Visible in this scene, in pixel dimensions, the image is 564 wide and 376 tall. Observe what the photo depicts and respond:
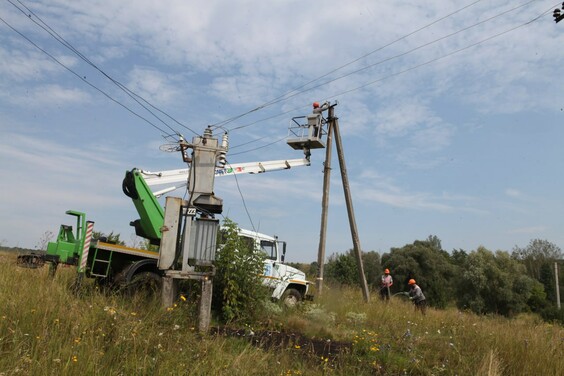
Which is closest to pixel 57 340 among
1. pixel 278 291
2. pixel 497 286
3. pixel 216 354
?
pixel 216 354

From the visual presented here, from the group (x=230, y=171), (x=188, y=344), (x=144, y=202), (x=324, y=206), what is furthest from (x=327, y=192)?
(x=188, y=344)

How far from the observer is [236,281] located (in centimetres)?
948

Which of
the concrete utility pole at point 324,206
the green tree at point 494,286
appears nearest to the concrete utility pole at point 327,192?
the concrete utility pole at point 324,206

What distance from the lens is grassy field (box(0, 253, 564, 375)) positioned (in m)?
4.62

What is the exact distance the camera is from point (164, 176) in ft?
A: 41.8

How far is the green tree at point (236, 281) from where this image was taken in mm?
9320

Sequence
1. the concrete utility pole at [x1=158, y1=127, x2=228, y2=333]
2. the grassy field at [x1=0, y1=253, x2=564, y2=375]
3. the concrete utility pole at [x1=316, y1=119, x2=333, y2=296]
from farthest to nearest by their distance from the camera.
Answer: the concrete utility pole at [x1=316, y1=119, x2=333, y2=296], the concrete utility pole at [x1=158, y1=127, x2=228, y2=333], the grassy field at [x1=0, y1=253, x2=564, y2=375]

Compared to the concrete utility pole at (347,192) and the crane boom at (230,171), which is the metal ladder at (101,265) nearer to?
the crane boom at (230,171)

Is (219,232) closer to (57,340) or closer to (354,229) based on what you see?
(57,340)

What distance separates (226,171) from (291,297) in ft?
15.3

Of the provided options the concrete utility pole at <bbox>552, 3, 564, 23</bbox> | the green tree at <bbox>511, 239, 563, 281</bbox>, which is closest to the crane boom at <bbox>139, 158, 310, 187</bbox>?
the concrete utility pole at <bbox>552, 3, 564, 23</bbox>

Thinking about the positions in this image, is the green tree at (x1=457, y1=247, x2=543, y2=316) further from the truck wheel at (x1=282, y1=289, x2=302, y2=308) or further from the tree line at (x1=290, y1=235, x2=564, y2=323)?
the truck wheel at (x1=282, y1=289, x2=302, y2=308)

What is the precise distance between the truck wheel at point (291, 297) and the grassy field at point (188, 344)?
2.10 m

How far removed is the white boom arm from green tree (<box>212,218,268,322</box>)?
2.84 meters
